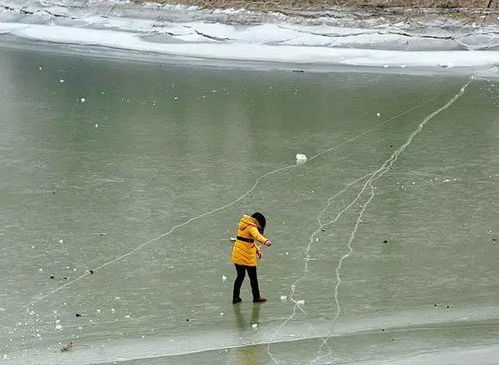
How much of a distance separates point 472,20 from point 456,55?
6.75 ft

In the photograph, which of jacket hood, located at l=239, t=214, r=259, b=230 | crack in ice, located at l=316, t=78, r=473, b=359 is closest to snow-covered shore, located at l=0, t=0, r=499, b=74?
crack in ice, located at l=316, t=78, r=473, b=359

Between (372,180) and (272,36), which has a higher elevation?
(272,36)

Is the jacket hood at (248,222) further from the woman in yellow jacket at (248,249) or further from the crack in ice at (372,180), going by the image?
the crack in ice at (372,180)

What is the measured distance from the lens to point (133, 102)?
22.2m

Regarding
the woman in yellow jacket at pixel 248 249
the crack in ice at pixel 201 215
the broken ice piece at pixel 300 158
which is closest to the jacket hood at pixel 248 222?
the woman in yellow jacket at pixel 248 249

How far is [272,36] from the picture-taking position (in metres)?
28.3

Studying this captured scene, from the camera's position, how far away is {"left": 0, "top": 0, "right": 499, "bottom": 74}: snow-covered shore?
26453 mm

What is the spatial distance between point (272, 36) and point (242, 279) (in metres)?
18.4

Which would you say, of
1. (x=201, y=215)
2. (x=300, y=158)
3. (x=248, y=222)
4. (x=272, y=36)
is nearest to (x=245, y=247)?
(x=248, y=222)

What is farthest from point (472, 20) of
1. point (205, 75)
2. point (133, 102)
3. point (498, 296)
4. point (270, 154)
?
point (498, 296)

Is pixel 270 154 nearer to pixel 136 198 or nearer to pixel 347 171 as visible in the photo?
pixel 347 171

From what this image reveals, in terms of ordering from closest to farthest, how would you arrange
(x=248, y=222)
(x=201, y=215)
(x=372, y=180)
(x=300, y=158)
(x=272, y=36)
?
(x=248, y=222), (x=201, y=215), (x=372, y=180), (x=300, y=158), (x=272, y=36)

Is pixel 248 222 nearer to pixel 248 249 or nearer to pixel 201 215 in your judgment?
pixel 248 249

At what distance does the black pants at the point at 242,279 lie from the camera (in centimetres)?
1049
